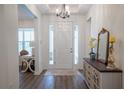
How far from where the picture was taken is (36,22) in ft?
23.8

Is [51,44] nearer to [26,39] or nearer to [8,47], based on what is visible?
[26,39]

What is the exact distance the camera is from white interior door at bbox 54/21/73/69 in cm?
864

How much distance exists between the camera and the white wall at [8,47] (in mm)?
3459

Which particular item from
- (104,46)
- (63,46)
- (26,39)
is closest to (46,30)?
(63,46)

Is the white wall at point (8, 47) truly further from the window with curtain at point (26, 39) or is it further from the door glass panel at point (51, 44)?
the window with curtain at point (26, 39)

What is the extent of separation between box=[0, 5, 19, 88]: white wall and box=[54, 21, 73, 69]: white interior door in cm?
471

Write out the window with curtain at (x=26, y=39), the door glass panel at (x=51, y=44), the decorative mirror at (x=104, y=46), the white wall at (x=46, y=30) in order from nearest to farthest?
1. the decorative mirror at (x=104, y=46)
2. the white wall at (x=46, y=30)
3. the door glass panel at (x=51, y=44)
4. the window with curtain at (x=26, y=39)

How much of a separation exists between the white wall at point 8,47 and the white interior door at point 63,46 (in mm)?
4705

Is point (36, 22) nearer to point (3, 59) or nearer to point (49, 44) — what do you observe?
point (49, 44)

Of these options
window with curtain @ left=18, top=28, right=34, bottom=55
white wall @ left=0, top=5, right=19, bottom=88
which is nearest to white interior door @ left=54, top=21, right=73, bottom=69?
window with curtain @ left=18, top=28, right=34, bottom=55

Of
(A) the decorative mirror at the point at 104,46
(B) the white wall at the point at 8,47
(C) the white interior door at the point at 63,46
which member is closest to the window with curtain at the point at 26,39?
(C) the white interior door at the point at 63,46

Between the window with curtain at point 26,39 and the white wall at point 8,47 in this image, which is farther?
the window with curtain at point 26,39

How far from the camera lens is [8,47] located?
371cm
